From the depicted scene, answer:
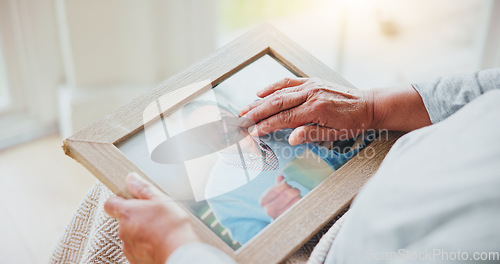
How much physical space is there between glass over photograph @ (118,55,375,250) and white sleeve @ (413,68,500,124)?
0.11 metres

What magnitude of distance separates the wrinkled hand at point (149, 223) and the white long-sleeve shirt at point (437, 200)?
201 mm

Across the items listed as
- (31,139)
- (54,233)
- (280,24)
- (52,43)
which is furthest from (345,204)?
(31,139)

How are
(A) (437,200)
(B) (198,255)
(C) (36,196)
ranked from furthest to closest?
(C) (36,196), (B) (198,255), (A) (437,200)

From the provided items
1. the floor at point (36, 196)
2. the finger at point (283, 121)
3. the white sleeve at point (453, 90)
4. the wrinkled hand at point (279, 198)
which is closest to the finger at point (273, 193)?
the wrinkled hand at point (279, 198)

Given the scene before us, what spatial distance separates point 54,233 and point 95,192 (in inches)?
28.9

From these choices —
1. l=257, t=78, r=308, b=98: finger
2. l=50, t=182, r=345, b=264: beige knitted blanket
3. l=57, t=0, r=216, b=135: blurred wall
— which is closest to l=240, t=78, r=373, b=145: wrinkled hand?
l=257, t=78, r=308, b=98: finger

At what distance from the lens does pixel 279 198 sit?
63cm

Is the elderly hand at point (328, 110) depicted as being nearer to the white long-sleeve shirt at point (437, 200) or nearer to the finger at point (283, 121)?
the finger at point (283, 121)

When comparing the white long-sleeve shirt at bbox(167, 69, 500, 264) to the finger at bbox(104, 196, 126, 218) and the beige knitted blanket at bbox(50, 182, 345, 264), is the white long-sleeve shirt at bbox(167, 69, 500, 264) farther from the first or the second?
the finger at bbox(104, 196, 126, 218)

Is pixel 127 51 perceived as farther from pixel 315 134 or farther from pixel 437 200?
pixel 437 200

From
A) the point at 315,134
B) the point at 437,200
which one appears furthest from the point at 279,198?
the point at 437,200

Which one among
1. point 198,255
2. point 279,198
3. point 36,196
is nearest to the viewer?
point 198,255

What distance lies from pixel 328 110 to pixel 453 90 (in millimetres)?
208

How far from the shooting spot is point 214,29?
68.7 inches
